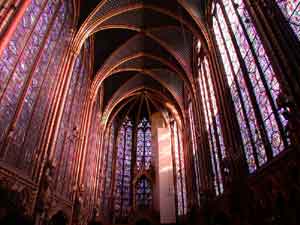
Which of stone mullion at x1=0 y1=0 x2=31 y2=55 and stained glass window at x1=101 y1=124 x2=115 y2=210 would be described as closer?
stone mullion at x1=0 y1=0 x2=31 y2=55

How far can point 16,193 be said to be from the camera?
770cm

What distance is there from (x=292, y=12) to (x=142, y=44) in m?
13.5

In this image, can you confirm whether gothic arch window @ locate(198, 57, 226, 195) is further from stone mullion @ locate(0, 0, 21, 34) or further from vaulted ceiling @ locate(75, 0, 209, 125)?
stone mullion @ locate(0, 0, 21, 34)

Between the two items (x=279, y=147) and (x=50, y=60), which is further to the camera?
(x=50, y=60)

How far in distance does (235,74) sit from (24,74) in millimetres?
8256

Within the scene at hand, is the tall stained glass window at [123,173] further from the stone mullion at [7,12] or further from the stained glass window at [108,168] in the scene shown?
the stone mullion at [7,12]

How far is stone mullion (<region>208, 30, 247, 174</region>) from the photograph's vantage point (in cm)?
852

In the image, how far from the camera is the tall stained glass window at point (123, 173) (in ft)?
69.8

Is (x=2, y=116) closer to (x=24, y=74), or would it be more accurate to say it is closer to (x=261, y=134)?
(x=24, y=74)

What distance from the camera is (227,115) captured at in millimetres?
9805

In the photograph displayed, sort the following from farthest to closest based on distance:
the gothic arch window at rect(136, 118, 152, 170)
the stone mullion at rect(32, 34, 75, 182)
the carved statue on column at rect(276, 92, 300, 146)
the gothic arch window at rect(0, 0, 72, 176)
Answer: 1. the gothic arch window at rect(136, 118, 152, 170)
2. the stone mullion at rect(32, 34, 75, 182)
3. the gothic arch window at rect(0, 0, 72, 176)
4. the carved statue on column at rect(276, 92, 300, 146)

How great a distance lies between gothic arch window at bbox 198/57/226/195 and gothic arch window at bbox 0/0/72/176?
8.17 m

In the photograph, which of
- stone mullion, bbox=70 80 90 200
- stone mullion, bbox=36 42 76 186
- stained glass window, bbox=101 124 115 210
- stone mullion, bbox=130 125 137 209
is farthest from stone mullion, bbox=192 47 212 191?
stained glass window, bbox=101 124 115 210

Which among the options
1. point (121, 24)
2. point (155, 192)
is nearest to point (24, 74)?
point (121, 24)
